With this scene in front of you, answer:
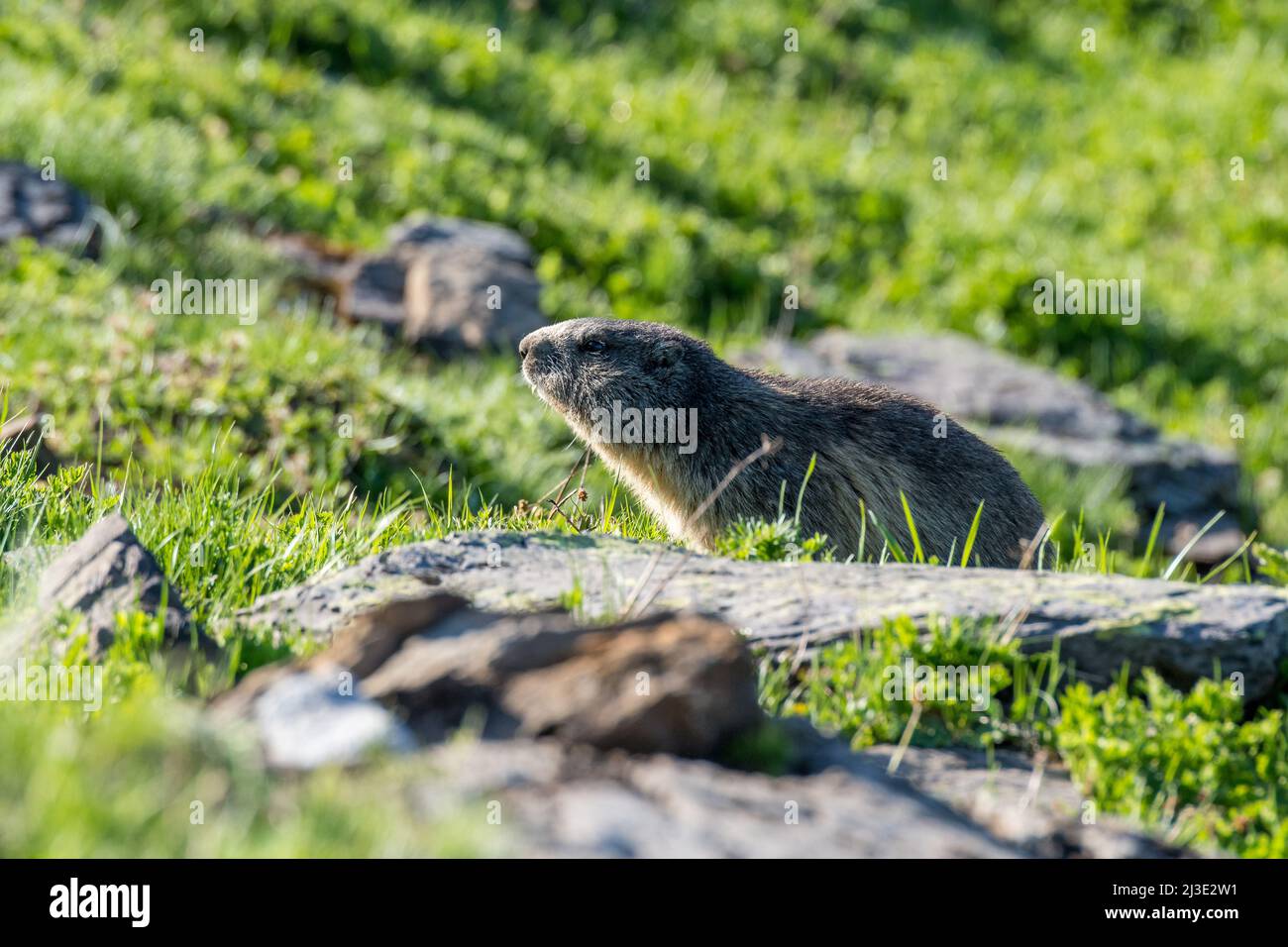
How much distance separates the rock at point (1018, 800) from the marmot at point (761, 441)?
2143 millimetres

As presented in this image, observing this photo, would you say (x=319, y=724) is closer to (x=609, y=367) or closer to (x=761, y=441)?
(x=761, y=441)

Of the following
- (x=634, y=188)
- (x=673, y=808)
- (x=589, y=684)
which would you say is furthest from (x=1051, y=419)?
(x=673, y=808)

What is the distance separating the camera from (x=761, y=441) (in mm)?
6656

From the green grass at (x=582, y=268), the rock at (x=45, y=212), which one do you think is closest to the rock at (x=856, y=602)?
the green grass at (x=582, y=268)

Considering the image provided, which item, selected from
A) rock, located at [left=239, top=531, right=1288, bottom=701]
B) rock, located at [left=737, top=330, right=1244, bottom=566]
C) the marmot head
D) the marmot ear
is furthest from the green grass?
the marmot ear

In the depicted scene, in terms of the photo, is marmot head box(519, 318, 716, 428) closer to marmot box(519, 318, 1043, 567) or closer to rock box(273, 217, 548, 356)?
marmot box(519, 318, 1043, 567)

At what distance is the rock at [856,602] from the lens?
455 centimetres

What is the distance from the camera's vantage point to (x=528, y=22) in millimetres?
17516

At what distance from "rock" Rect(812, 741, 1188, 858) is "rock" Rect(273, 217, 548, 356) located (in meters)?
7.72

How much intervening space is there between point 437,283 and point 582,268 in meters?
2.05

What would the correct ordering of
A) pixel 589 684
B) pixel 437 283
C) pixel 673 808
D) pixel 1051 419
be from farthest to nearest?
pixel 1051 419
pixel 437 283
pixel 589 684
pixel 673 808

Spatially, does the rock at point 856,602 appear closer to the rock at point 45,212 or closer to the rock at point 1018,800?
the rock at point 1018,800
